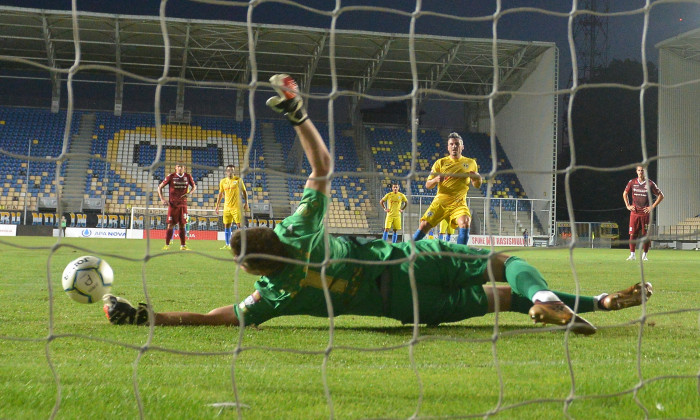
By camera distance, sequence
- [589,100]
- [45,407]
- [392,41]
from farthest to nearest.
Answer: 1. [589,100]
2. [392,41]
3. [45,407]

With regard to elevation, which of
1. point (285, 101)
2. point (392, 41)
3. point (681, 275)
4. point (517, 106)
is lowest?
point (681, 275)

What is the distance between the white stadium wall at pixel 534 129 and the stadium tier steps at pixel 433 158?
767 millimetres

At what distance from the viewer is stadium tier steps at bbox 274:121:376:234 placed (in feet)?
88.4

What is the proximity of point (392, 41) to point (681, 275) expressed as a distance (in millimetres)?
20066

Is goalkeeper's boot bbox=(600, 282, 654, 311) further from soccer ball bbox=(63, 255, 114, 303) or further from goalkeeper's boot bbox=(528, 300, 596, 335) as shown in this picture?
soccer ball bbox=(63, 255, 114, 303)

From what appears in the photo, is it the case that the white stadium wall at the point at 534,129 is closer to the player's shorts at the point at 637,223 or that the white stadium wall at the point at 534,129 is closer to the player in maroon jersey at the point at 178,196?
the player's shorts at the point at 637,223

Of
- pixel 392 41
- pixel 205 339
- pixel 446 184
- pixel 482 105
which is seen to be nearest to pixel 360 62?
pixel 392 41

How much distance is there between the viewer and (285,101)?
131 inches

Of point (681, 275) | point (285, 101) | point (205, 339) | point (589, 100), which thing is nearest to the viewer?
point (285, 101)

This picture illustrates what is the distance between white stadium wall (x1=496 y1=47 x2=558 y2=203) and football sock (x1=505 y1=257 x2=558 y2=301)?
24.8 metres

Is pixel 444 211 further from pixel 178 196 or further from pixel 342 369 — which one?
pixel 342 369

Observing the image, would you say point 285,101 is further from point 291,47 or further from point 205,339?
point 291,47

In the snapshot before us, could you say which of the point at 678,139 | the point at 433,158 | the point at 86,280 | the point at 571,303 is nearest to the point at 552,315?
the point at 571,303

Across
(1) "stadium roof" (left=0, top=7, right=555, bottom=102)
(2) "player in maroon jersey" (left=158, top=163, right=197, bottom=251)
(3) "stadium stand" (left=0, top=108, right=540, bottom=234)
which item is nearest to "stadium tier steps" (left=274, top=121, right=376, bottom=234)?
(3) "stadium stand" (left=0, top=108, right=540, bottom=234)
